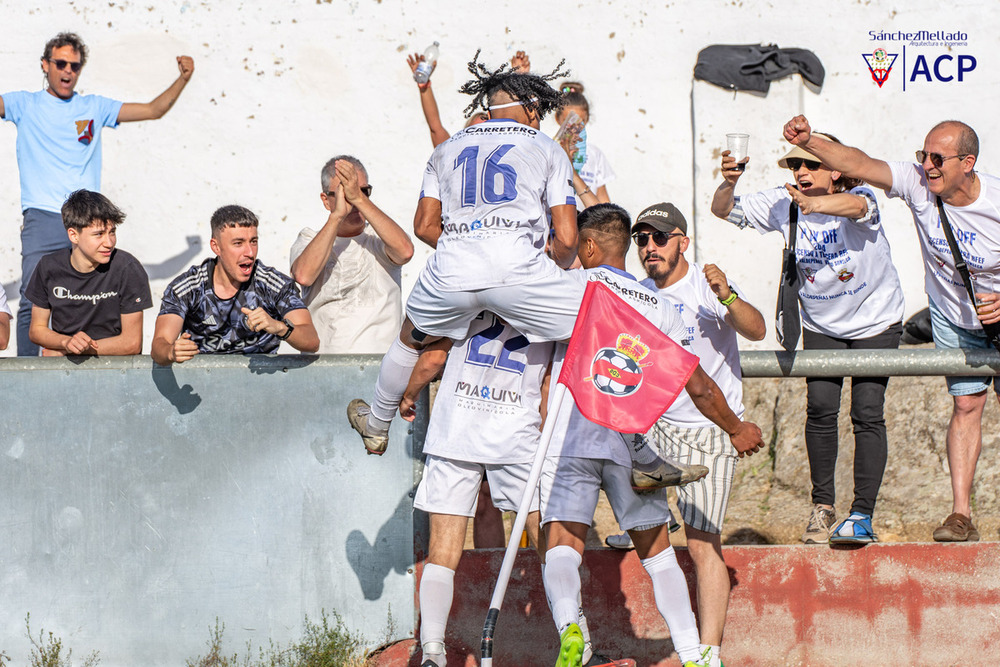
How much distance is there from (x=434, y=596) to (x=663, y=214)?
1884 mm

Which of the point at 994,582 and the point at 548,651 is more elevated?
the point at 994,582

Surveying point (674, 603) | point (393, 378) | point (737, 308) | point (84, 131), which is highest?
point (84, 131)

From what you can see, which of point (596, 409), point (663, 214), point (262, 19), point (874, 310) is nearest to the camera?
point (596, 409)

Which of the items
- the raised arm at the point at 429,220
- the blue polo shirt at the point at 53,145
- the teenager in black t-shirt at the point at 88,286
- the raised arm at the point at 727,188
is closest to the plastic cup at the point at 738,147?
the raised arm at the point at 727,188

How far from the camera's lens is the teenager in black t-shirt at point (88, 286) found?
19.0ft

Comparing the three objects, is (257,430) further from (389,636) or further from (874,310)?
(874,310)

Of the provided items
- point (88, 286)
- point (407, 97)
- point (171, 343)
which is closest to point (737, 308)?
→ point (171, 343)

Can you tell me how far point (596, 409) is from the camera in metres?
4.41

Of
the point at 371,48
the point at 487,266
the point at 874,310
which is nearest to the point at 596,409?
the point at 487,266

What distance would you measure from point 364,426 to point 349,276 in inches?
51.5

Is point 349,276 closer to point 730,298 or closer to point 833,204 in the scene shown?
point 730,298

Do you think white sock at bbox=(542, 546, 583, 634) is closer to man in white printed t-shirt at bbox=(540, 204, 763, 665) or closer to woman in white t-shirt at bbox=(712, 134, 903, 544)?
man in white printed t-shirt at bbox=(540, 204, 763, 665)

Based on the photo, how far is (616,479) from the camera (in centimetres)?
462

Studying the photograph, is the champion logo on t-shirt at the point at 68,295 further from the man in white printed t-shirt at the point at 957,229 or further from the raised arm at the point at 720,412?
the man in white printed t-shirt at the point at 957,229
